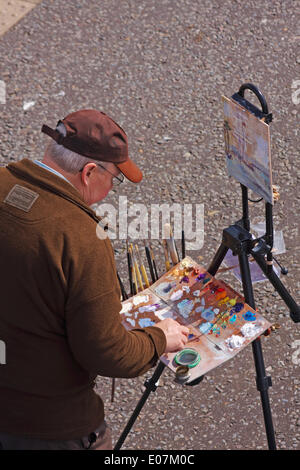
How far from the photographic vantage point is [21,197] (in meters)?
2.09

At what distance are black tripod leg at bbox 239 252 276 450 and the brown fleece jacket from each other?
0.50 metres

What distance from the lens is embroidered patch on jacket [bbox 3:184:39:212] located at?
6.81 feet

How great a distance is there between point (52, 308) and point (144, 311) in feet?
2.60

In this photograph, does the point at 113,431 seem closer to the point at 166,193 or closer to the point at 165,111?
the point at 166,193

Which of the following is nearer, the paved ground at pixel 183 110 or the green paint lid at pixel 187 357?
the green paint lid at pixel 187 357

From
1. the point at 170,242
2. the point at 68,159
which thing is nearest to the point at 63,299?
the point at 68,159

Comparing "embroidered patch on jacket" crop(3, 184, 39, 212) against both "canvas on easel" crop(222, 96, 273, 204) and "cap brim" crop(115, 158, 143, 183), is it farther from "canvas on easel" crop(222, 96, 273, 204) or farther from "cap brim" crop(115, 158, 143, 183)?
"canvas on easel" crop(222, 96, 273, 204)

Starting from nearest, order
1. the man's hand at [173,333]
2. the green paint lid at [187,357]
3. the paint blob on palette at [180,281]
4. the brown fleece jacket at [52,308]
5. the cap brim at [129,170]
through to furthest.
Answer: the brown fleece jacket at [52,308], the cap brim at [129,170], the man's hand at [173,333], the green paint lid at [187,357], the paint blob on palette at [180,281]

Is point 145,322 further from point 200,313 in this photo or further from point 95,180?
point 95,180

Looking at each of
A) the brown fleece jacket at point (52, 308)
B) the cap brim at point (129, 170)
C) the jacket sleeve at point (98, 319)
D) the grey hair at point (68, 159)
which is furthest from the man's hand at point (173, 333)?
the grey hair at point (68, 159)

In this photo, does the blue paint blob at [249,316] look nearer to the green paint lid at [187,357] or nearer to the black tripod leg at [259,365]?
the black tripod leg at [259,365]

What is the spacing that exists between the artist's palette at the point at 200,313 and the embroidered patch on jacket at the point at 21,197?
934mm

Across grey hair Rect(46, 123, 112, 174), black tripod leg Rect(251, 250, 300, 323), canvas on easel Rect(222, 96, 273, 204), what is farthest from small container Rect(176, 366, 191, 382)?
grey hair Rect(46, 123, 112, 174)

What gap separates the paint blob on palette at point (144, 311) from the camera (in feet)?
9.31
